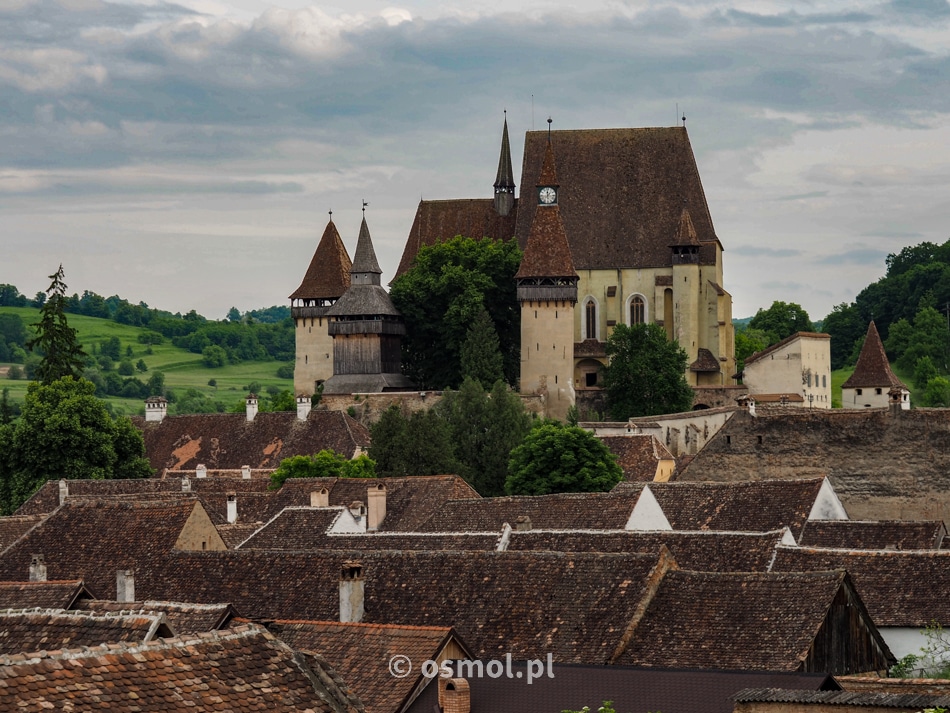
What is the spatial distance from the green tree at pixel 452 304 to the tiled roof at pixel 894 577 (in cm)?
5829

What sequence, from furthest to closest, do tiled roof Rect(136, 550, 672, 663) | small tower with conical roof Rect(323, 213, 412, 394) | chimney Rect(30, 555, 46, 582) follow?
small tower with conical roof Rect(323, 213, 412, 394), chimney Rect(30, 555, 46, 582), tiled roof Rect(136, 550, 672, 663)

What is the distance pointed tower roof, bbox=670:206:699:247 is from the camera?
99.8 m

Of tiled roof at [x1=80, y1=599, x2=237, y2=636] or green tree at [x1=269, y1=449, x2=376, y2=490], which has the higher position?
tiled roof at [x1=80, y1=599, x2=237, y2=636]

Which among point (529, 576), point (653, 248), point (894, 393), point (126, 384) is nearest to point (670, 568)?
point (529, 576)

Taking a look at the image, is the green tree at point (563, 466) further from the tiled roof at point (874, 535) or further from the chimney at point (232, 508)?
the tiled roof at point (874, 535)

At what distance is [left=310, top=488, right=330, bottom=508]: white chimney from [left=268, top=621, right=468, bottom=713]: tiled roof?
1062 inches

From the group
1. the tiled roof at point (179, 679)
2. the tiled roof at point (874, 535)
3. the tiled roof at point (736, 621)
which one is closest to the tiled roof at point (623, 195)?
the tiled roof at point (874, 535)

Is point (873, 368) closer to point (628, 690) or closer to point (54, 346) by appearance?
point (54, 346)

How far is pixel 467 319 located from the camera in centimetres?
9288

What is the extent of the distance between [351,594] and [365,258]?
67026 millimetres

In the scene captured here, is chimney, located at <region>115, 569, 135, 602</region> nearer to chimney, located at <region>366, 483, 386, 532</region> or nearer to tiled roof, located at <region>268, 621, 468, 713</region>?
tiled roof, located at <region>268, 621, 468, 713</region>

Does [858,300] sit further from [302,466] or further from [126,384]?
[302,466]

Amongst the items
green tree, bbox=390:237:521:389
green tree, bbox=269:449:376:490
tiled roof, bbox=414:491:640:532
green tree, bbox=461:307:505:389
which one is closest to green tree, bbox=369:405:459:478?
green tree, bbox=269:449:376:490

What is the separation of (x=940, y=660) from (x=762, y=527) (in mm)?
12079
